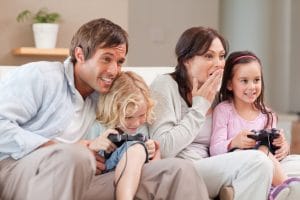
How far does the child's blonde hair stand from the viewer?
181cm

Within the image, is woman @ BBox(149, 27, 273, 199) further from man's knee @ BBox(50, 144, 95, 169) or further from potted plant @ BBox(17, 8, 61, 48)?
potted plant @ BBox(17, 8, 61, 48)

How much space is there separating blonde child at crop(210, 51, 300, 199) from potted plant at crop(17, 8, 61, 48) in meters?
1.33

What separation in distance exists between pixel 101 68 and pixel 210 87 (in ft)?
1.41

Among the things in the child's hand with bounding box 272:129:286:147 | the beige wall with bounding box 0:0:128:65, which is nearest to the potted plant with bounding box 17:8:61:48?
the beige wall with bounding box 0:0:128:65

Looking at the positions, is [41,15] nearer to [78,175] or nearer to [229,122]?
[229,122]

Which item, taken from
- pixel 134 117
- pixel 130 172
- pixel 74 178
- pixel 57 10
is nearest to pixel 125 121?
pixel 134 117

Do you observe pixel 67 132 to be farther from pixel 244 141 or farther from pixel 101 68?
pixel 244 141

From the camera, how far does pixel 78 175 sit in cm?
140

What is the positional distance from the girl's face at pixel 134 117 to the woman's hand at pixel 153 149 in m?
0.10

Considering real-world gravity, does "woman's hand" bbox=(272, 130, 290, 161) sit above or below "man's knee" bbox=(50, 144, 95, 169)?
below

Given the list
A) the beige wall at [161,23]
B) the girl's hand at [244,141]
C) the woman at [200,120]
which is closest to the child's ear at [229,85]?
the woman at [200,120]

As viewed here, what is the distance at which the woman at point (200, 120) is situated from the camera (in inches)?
67.7

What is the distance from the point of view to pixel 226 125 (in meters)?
2.06

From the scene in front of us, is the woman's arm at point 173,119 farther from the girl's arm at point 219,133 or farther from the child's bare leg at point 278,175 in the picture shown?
the child's bare leg at point 278,175
